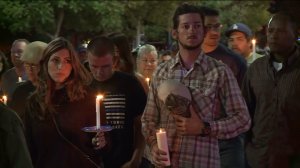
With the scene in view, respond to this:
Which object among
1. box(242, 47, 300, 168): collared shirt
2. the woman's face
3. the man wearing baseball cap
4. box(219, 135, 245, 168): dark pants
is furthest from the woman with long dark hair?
the man wearing baseball cap

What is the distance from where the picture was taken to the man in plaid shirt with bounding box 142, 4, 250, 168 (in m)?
4.11

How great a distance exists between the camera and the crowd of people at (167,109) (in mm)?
4062

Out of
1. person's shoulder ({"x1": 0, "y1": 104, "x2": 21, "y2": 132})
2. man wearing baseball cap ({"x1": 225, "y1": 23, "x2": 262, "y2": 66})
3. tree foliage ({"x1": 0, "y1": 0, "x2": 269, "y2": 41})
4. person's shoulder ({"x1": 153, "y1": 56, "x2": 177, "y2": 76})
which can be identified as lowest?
person's shoulder ({"x1": 0, "y1": 104, "x2": 21, "y2": 132})

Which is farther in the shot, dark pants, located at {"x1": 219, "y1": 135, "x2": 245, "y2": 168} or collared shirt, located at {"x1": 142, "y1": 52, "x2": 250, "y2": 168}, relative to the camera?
dark pants, located at {"x1": 219, "y1": 135, "x2": 245, "y2": 168}

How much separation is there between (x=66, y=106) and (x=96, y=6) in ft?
72.3

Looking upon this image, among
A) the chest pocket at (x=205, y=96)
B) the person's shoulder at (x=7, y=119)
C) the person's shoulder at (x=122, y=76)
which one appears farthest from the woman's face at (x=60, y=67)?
the person's shoulder at (x=7, y=119)

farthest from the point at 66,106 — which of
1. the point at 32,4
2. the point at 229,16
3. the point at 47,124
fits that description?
the point at 229,16

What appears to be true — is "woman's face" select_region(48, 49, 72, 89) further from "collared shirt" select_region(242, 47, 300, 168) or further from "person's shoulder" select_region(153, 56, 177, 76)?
"collared shirt" select_region(242, 47, 300, 168)

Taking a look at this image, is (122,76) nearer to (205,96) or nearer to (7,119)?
(205,96)

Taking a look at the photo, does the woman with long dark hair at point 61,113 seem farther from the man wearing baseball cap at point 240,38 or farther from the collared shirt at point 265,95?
the man wearing baseball cap at point 240,38

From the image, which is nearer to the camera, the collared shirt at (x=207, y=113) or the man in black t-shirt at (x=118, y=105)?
the collared shirt at (x=207, y=113)

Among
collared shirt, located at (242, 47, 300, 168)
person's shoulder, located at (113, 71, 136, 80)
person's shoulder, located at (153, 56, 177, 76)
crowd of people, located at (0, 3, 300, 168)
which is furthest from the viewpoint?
person's shoulder, located at (113, 71, 136, 80)

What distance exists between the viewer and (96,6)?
2641 cm

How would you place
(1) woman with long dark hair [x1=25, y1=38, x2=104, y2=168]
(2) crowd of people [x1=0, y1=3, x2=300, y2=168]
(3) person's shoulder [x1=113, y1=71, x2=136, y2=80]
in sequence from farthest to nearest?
(3) person's shoulder [x1=113, y1=71, x2=136, y2=80], (1) woman with long dark hair [x1=25, y1=38, x2=104, y2=168], (2) crowd of people [x1=0, y1=3, x2=300, y2=168]
